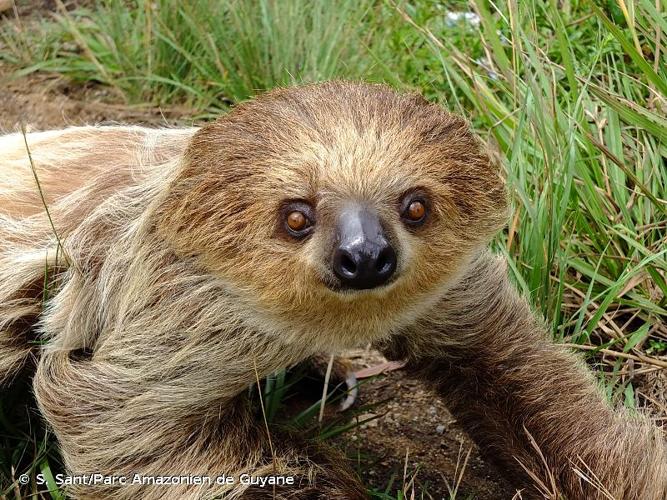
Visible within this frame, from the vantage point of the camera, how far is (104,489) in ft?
17.1

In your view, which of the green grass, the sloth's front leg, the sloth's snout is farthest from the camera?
the green grass

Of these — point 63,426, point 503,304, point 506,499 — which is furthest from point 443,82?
point 63,426

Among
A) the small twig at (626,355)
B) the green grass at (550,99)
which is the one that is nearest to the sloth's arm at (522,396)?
the small twig at (626,355)

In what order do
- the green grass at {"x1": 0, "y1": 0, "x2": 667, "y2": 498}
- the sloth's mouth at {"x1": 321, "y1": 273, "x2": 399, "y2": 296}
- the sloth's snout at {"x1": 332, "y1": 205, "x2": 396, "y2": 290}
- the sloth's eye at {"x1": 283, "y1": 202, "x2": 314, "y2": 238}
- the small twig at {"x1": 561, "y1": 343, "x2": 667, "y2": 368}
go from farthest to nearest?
the green grass at {"x1": 0, "y1": 0, "x2": 667, "y2": 498} → the small twig at {"x1": 561, "y1": 343, "x2": 667, "y2": 368} → the sloth's eye at {"x1": 283, "y1": 202, "x2": 314, "y2": 238} → the sloth's mouth at {"x1": 321, "y1": 273, "x2": 399, "y2": 296} → the sloth's snout at {"x1": 332, "y1": 205, "x2": 396, "y2": 290}

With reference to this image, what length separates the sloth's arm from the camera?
212 inches

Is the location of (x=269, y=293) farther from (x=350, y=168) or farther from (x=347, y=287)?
(x=350, y=168)

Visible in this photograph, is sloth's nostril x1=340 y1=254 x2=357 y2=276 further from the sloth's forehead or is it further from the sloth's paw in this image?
the sloth's paw

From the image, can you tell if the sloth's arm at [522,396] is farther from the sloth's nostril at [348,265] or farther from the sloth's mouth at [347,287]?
the sloth's nostril at [348,265]

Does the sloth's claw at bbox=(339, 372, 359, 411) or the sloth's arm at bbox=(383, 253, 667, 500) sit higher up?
the sloth's arm at bbox=(383, 253, 667, 500)

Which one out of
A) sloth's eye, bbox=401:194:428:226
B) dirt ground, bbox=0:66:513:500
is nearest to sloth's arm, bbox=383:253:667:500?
dirt ground, bbox=0:66:513:500

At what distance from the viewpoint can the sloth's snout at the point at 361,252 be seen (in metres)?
4.19

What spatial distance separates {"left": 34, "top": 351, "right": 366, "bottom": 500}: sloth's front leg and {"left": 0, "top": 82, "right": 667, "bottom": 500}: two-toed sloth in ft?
0.04

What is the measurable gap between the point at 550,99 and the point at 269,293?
9.35 feet

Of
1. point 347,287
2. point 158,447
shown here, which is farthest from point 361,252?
point 158,447
